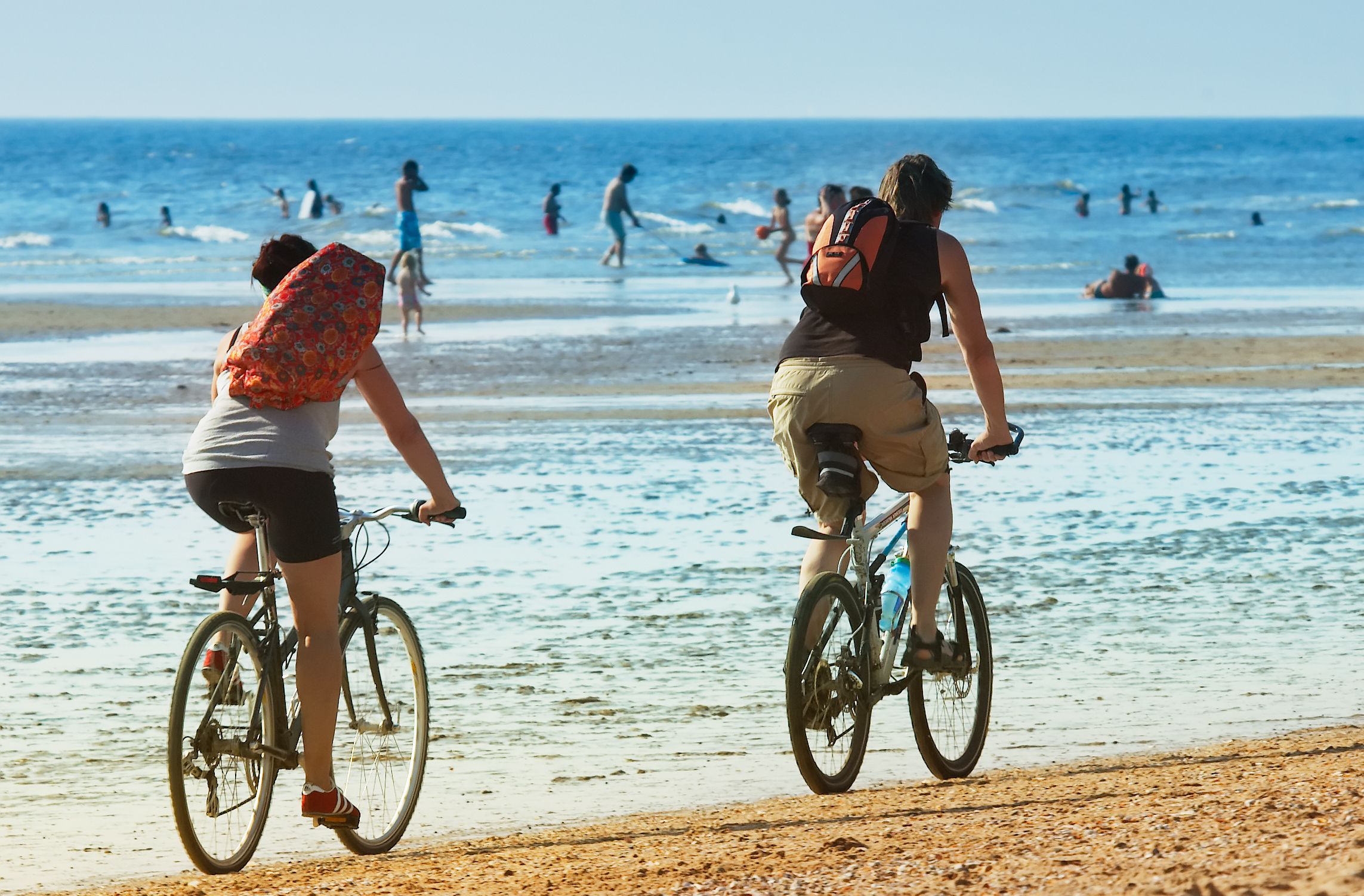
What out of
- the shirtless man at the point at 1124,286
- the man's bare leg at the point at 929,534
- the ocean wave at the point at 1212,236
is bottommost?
the ocean wave at the point at 1212,236

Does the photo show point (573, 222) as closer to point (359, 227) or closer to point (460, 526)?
point (359, 227)

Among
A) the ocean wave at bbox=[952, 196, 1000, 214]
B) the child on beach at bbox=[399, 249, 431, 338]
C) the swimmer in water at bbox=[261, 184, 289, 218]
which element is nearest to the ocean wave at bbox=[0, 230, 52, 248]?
the swimmer in water at bbox=[261, 184, 289, 218]

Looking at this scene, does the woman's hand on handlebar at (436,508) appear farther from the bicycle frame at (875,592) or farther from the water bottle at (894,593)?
the water bottle at (894,593)

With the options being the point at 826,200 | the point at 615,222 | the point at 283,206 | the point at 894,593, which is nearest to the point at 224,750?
the point at 894,593

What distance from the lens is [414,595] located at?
7.84m

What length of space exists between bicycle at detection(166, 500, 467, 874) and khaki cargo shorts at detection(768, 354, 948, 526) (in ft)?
3.21

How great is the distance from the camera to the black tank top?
193 inches

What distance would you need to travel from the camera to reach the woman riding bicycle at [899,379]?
16.1ft

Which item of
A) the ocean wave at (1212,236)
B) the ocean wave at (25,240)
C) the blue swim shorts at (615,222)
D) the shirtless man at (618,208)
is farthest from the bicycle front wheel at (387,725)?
the ocean wave at (25,240)

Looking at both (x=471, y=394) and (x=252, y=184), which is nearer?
(x=471, y=394)

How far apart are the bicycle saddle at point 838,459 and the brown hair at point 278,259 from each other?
4.57ft

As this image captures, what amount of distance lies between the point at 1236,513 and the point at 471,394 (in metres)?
7.43

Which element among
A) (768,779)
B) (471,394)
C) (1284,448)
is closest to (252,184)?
(471,394)

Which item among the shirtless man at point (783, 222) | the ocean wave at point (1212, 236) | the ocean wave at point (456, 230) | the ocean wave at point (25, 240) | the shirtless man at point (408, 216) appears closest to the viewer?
the shirtless man at point (408, 216)
